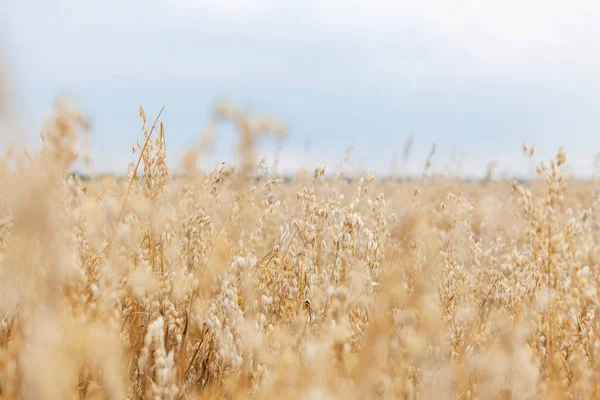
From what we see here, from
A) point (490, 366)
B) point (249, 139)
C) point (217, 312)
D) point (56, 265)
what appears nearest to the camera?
point (56, 265)

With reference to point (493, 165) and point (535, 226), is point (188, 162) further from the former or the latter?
point (493, 165)

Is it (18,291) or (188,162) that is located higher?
(188,162)

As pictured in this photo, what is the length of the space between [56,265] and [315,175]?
1.35 meters

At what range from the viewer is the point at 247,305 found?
6.31ft

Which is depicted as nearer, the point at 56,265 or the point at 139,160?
the point at 56,265

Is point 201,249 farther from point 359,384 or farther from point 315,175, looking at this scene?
point 359,384

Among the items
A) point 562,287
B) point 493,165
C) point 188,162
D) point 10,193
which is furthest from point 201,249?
point 493,165

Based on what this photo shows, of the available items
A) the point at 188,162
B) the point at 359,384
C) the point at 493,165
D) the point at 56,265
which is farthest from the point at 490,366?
the point at 493,165

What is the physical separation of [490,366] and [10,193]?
146 centimetres

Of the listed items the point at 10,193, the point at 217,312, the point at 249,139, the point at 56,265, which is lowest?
the point at 217,312

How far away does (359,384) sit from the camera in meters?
1.26

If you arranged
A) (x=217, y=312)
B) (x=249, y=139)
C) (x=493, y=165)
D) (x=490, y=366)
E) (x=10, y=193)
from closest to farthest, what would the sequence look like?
(x=490, y=366), (x=10, y=193), (x=249, y=139), (x=217, y=312), (x=493, y=165)

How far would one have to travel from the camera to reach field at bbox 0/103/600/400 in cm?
127

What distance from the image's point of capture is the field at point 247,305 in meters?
1.27
